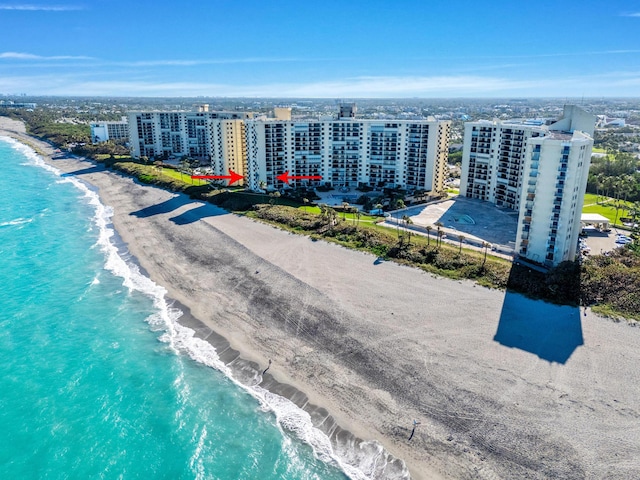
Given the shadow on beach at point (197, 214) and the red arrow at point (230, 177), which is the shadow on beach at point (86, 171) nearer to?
the red arrow at point (230, 177)

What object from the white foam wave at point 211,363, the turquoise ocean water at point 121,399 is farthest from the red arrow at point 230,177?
the turquoise ocean water at point 121,399

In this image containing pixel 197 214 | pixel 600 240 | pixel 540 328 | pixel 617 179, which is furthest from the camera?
pixel 617 179

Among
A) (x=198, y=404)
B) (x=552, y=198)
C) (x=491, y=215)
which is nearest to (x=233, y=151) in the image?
(x=491, y=215)

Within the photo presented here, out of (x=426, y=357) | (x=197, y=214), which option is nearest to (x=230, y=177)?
(x=197, y=214)

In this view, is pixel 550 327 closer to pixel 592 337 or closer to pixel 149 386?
pixel 592 337

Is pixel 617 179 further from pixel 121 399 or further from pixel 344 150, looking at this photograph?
pixel 121 399

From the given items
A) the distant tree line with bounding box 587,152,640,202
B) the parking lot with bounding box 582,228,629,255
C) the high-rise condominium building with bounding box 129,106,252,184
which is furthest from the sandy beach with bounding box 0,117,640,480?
the high-rise condominium building with bounding box 129,106,252,184

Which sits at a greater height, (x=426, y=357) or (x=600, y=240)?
(x=600, y=240)

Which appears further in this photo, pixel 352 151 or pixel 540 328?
pixel 352 151
